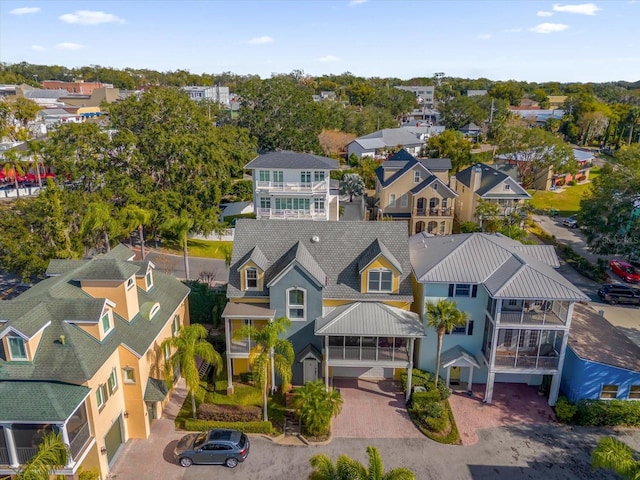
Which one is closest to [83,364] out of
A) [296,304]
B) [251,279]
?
[251,279]

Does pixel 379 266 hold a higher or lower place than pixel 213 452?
higher

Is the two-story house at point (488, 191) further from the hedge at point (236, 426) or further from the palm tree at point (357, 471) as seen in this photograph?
the palm tree at point (357, 471)

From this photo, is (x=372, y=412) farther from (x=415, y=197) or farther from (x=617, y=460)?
(x=415, y=197)

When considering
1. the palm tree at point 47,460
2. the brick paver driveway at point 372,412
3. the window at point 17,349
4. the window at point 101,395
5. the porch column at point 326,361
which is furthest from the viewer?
the porch column at point 326,361

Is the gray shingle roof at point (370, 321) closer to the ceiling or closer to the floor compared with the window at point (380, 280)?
closer to the floor

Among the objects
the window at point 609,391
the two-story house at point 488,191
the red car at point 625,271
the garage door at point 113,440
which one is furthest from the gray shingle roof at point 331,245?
the two-story house at point 488,191

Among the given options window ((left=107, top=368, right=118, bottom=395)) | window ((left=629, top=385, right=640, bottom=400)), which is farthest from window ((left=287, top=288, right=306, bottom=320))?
window ((left=629, top=385, right=640, bottom=400))
